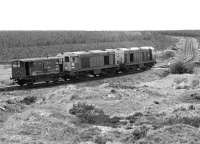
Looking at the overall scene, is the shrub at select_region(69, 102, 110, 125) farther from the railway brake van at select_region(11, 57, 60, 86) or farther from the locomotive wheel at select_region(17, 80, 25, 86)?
the locomotive wheel at select_region(17, 80, 25, 86)

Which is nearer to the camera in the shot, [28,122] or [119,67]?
[28,122]

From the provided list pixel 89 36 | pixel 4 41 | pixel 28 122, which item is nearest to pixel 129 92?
pixel 28 122

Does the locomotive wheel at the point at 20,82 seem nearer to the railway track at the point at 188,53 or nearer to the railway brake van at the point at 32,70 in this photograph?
the railway brake van at the point at 32,70

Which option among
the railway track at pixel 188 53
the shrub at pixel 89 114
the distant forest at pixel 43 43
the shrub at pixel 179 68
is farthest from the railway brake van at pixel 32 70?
the distant forest at pixel 43 43

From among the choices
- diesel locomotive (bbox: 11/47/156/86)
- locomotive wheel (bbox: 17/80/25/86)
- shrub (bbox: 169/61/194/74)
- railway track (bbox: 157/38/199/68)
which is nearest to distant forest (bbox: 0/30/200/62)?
railway track (bbox: 157/38/199/68)

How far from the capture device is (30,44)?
4562 inches

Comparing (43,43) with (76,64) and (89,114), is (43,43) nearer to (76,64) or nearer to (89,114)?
(76,64)

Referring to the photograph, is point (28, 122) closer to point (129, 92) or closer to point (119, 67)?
Answer: point (129, 92)

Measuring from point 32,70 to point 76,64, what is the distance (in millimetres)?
6626

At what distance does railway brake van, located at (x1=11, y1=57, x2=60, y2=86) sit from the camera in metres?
42.3

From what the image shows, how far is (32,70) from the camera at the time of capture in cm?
4275

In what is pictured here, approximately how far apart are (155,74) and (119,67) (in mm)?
5340

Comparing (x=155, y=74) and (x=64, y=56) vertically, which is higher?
(x=64, y=56)

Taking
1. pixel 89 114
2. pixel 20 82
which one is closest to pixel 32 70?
pixel 20 82
